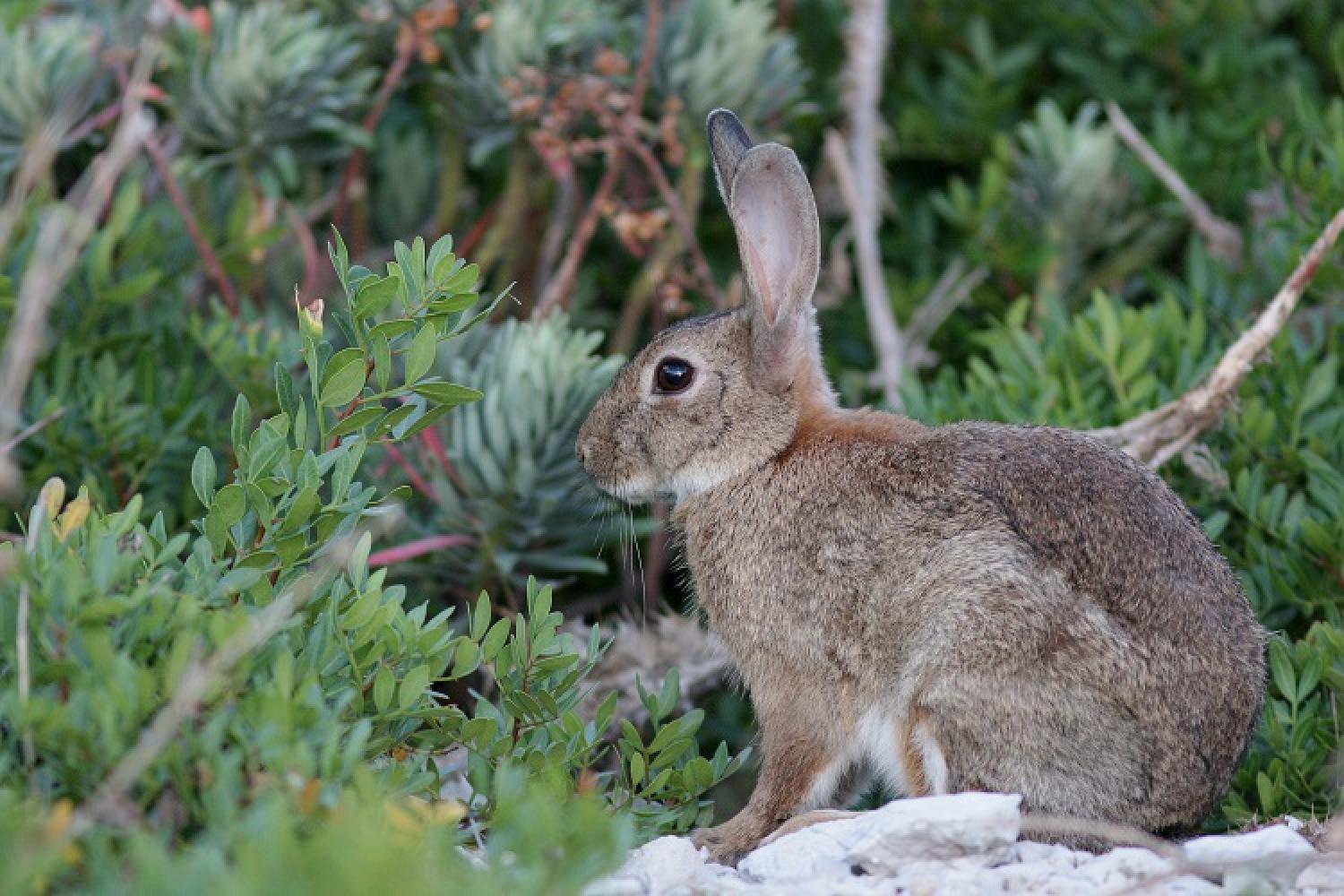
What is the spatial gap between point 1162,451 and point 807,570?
1.26 meters

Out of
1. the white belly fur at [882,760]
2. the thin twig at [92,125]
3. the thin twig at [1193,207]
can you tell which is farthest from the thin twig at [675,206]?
the white belly fur at [882,760]

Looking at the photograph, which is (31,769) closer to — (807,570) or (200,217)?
(807,570)

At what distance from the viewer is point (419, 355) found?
3.39 metres

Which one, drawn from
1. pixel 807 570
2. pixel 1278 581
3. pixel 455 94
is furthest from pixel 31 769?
pixel 455 94

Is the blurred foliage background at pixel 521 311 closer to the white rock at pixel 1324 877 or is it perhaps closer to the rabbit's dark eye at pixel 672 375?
the rabbit's dark eye at pixel 672 375

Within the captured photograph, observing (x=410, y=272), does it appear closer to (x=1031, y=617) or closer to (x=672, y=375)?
(x=672, y=375)

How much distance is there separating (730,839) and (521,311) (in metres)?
2.66

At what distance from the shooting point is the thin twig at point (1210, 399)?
188 inches

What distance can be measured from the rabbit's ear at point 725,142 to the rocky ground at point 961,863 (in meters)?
2.00

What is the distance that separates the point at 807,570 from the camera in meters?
4.18

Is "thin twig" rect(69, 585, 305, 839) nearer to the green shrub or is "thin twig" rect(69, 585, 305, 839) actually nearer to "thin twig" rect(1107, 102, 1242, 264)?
the green shrub

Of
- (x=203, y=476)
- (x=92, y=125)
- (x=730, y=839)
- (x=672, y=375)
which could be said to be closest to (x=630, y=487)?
(x=672, y=375)

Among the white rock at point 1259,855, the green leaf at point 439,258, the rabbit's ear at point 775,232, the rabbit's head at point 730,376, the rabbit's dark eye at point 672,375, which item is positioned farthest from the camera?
the rabbit's dark eye at point 672,375

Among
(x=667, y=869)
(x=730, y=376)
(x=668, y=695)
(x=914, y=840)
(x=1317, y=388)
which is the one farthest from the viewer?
(x=1317, y=388)
